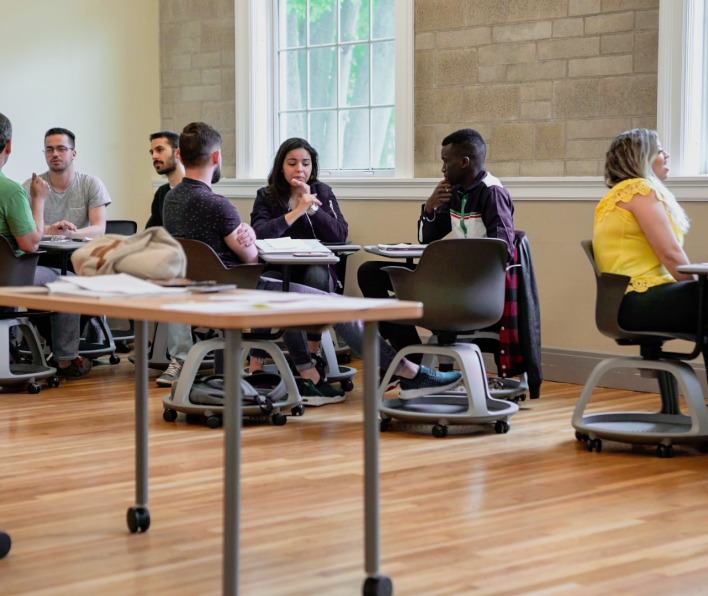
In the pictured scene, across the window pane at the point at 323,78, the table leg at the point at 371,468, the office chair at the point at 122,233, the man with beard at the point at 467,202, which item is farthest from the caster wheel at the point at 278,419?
the window pane at the point at 323,78

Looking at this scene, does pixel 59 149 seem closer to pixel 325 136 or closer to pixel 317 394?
pixel 325 136

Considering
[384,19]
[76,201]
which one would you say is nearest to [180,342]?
[76,201]

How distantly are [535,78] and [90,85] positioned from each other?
328 cm

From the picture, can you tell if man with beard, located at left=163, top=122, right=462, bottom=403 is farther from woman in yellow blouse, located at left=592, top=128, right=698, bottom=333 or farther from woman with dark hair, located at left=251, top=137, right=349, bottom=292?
woman in yellow blouse, located at left=592, top=128, right=698, bottom=333

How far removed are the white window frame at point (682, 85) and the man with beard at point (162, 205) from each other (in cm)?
247

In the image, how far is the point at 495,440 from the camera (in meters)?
4.46

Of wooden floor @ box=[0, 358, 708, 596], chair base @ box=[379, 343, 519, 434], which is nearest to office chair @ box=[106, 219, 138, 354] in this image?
wooden floor @ box=[0, 358, 708, 596]

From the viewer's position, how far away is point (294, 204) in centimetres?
582

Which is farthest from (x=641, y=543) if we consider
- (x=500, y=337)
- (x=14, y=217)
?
(x=14, y=217)

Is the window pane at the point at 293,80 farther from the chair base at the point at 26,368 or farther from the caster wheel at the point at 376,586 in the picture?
the caster wheel at the point at 376,586

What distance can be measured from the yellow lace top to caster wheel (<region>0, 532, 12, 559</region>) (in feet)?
7.97

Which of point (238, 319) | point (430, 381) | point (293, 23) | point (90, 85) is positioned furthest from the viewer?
point (90, 85)

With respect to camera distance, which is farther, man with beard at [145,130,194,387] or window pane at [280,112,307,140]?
window pane at [280,112,307,140]

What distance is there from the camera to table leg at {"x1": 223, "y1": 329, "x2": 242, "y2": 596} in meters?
2.19
